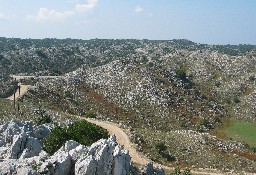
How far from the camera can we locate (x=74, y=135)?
196ft

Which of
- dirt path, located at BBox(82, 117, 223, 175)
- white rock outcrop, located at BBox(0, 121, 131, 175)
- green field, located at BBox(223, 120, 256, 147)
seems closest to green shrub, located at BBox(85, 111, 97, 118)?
dirt path, located at BBox(82, 117, 223, 175)

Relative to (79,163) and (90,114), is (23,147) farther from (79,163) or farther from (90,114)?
(90,114)

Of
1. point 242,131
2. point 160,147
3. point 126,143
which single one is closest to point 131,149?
point 126,143

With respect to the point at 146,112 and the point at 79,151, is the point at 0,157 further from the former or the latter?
the point at 146,112

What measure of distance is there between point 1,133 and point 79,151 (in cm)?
2899

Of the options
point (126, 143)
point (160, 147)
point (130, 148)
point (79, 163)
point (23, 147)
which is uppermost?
point (79, 163)

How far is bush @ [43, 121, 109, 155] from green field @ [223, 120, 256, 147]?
72297 millimetres

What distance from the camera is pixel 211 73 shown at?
7864 inches

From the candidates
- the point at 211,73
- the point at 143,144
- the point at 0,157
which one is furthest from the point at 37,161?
the point at 211,73

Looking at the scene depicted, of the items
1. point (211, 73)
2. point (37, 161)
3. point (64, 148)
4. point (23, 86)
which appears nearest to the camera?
point (37, 161)

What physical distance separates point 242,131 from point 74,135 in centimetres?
9241

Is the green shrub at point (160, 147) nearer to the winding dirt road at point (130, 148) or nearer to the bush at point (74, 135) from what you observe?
the winding dirt road at point (130, 148)

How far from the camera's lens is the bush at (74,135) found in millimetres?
57719

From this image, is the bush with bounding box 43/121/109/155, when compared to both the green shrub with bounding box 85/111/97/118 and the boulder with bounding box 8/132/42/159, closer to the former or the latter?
the boulder with bounding box 8/132/42/159
